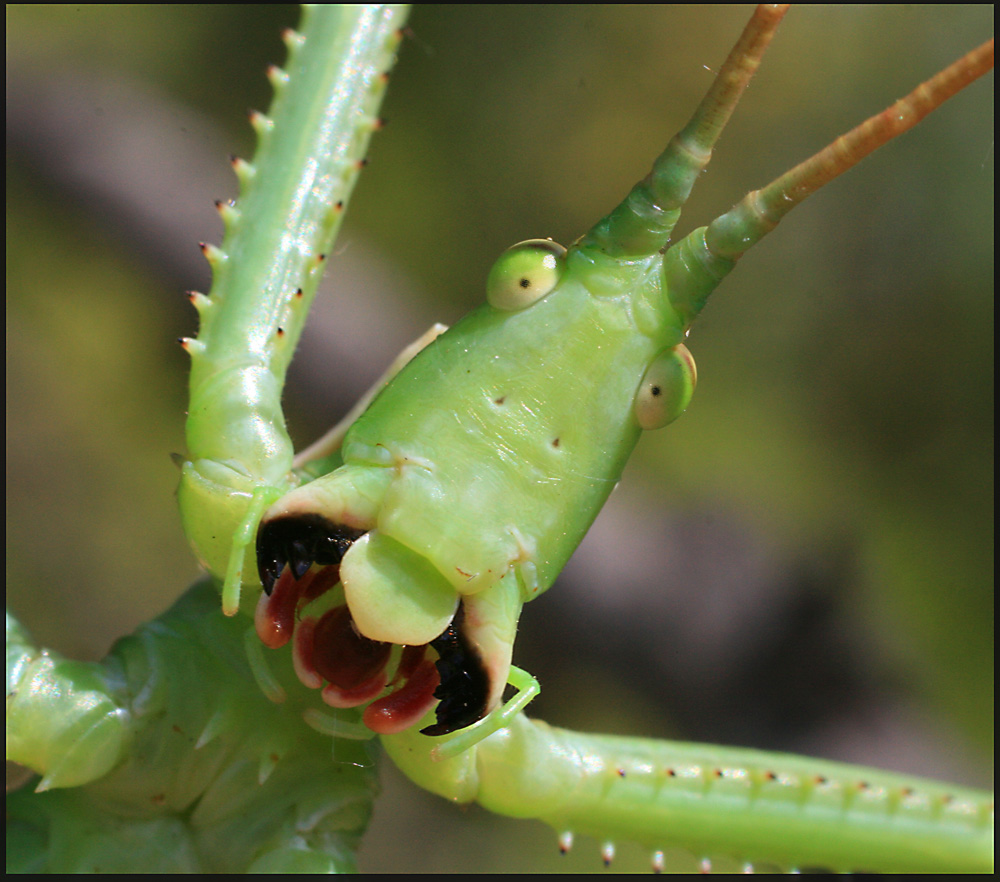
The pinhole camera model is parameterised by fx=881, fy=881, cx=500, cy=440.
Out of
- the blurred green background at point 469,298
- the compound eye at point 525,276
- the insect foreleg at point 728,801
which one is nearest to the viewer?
the compound eye at point 525,276

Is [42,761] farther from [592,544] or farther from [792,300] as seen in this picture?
[792,300]

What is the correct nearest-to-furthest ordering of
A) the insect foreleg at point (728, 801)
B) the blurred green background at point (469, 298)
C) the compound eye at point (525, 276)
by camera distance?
1. the compound eye at point (525, 276)
2. the insect foreleg at point (728, 801)
3. the blurred green background at point (469, 298)

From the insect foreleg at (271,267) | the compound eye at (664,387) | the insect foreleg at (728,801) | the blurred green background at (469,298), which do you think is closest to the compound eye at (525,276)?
the compound eye at (664,387)

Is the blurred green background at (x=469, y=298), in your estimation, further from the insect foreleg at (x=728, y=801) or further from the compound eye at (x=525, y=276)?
the compound eye at (x=525, y=276)

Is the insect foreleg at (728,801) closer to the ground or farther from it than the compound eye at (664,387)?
closer to the ground

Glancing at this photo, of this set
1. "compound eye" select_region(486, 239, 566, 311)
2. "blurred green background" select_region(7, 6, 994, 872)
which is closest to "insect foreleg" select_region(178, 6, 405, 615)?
"compound eye" select_region(486, 239, 566, 311)

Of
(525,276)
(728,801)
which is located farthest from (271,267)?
(728,801)

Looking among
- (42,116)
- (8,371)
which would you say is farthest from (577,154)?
(8,371)

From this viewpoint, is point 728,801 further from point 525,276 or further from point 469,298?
point 469,298

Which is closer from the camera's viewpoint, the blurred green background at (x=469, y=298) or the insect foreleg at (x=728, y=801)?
the insect foreleg at (x=728, y=801)
